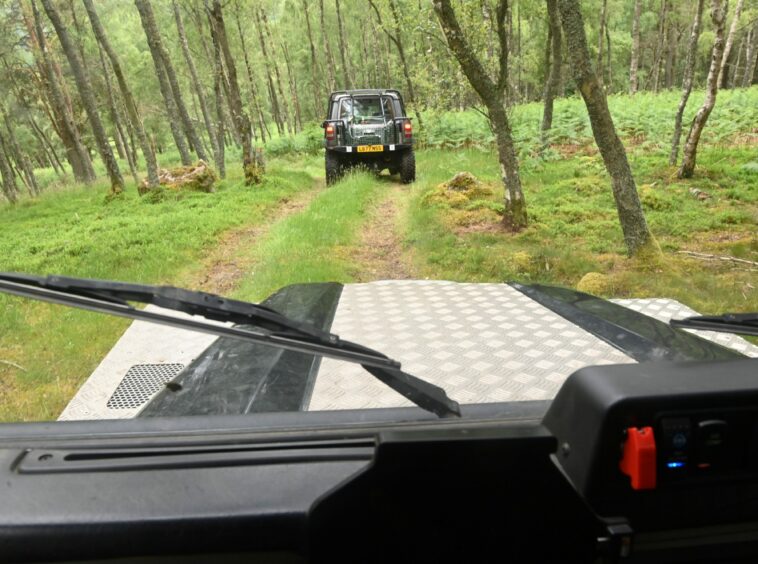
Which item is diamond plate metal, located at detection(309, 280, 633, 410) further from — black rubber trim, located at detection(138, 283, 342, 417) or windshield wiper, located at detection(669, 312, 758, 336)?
windshield wiper, located at detection(669, 312, 758, 336)

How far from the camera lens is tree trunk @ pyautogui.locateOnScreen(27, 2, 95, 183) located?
59.2 ft

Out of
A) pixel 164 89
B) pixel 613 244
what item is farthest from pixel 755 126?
Answer: pixel 164 89

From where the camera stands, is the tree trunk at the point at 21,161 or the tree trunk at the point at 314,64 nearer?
the tree trunk at the point at 21,161

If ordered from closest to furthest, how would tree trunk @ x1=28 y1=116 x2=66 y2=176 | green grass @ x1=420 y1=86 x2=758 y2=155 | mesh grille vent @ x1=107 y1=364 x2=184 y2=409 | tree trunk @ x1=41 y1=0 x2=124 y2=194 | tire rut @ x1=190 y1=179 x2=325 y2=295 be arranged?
mesh grille vent @ x1=107 y1=364 x2=184 y2=409, tire rut @ x1=190 y1=179 x2=325 y2=295, tree trunk @ x1=41 y1=0 x2=124 y2=194, green grass @ x1=420 y1=86 x2=758 y2=155, tree trunk @ x1=28 y1=116 x2=66 y2=176

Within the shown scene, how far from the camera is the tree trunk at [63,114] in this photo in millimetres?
18047

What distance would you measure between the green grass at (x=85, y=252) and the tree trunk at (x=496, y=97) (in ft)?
16.4

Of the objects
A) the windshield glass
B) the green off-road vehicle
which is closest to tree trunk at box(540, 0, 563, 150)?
the windshield glass

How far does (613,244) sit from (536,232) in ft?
3.89

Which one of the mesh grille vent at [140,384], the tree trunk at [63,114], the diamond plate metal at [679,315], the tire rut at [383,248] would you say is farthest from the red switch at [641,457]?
the tree trunk at [63,114]

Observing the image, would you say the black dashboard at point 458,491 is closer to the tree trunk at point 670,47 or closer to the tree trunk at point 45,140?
the tree trunk at point 45,140

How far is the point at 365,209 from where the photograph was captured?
1084cm

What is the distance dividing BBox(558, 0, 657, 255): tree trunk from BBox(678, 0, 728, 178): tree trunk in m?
5.13

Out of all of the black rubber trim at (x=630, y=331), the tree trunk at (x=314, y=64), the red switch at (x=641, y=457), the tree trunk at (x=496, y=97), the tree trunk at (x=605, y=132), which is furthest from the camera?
the tree trunk at (x=314, y=64)

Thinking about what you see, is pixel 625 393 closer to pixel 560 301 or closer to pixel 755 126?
pixel 560 301
